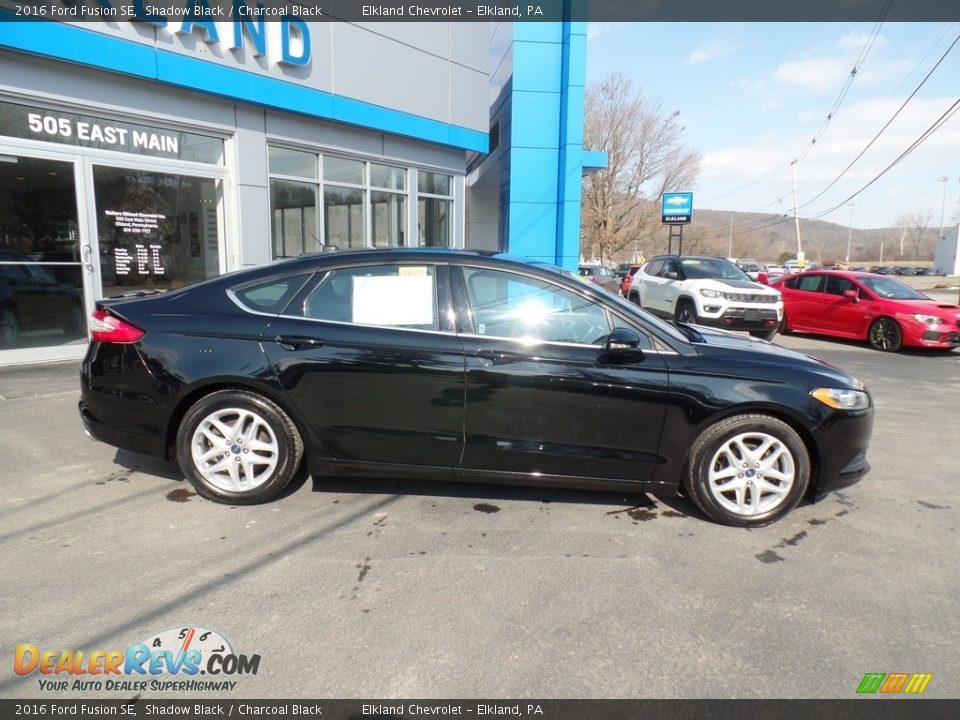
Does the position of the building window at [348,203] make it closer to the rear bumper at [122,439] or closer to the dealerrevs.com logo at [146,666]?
the rear bumper at [122,439]

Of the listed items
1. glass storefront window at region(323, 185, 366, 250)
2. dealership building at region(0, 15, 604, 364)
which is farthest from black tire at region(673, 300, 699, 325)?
glass storefront window at region(323, 185, 366, 250)

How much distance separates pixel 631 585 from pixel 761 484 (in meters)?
1.18

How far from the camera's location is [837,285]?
1248cm

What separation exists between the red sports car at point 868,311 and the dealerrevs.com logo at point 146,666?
12.3 m

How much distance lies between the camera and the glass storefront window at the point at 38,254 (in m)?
7.25

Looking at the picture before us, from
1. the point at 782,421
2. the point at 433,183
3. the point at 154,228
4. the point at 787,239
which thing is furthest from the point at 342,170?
the point at 787,239

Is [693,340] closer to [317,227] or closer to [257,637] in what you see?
[257,637]

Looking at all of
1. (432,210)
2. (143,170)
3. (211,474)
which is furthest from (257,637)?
(432,210)

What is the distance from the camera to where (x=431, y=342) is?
11.6 ft

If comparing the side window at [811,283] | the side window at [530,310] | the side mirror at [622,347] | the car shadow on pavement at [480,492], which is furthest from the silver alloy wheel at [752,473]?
the side window at [811,283]

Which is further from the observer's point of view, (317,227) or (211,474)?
(317,227)

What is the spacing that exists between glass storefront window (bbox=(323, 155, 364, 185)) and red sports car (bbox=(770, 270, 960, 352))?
32.4ft

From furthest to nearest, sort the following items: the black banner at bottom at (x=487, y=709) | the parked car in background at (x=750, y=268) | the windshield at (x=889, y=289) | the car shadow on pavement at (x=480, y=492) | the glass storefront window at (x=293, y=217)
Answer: the parked car in background at (x=750, y=268) → the windshield at (x=889, y=289) → the glass storefront window at (x=293, y=217) → the car shadow on pavement at (x=480, y=492) → the black banner at bottom at (x=487, y=709)

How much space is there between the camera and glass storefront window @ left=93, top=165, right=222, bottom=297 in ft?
26.3
